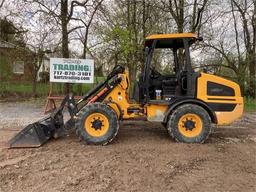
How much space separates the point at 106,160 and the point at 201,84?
2.70 meters

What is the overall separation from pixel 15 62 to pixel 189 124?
1443 cm

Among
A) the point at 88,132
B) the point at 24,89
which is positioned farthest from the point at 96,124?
the point at 24,89

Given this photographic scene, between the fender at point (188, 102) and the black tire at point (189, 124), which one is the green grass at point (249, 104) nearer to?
the fender at point (188, 102)

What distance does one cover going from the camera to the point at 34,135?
6.59 metres

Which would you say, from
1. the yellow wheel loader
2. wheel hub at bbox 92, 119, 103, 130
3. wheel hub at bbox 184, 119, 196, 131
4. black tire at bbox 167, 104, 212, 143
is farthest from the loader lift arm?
wheel hub at bbox 184, 119, 196, 131

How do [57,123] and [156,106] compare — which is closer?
[57,123]

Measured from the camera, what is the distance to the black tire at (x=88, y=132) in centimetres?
664

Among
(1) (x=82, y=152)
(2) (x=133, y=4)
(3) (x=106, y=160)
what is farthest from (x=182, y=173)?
(2) (x=133, y=4)

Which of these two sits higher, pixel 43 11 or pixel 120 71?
pixel 43 11

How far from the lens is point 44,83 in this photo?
64.9ft

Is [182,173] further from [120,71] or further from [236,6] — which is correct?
[236,6]

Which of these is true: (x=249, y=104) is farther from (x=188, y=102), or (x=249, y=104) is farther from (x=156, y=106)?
(x=156, y=106)

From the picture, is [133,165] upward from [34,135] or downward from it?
downward

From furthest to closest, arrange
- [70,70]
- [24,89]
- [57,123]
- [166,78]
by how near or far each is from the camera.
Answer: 1. [24,89]
2. [70,70]
3. [166,78]
4. [57,123]
